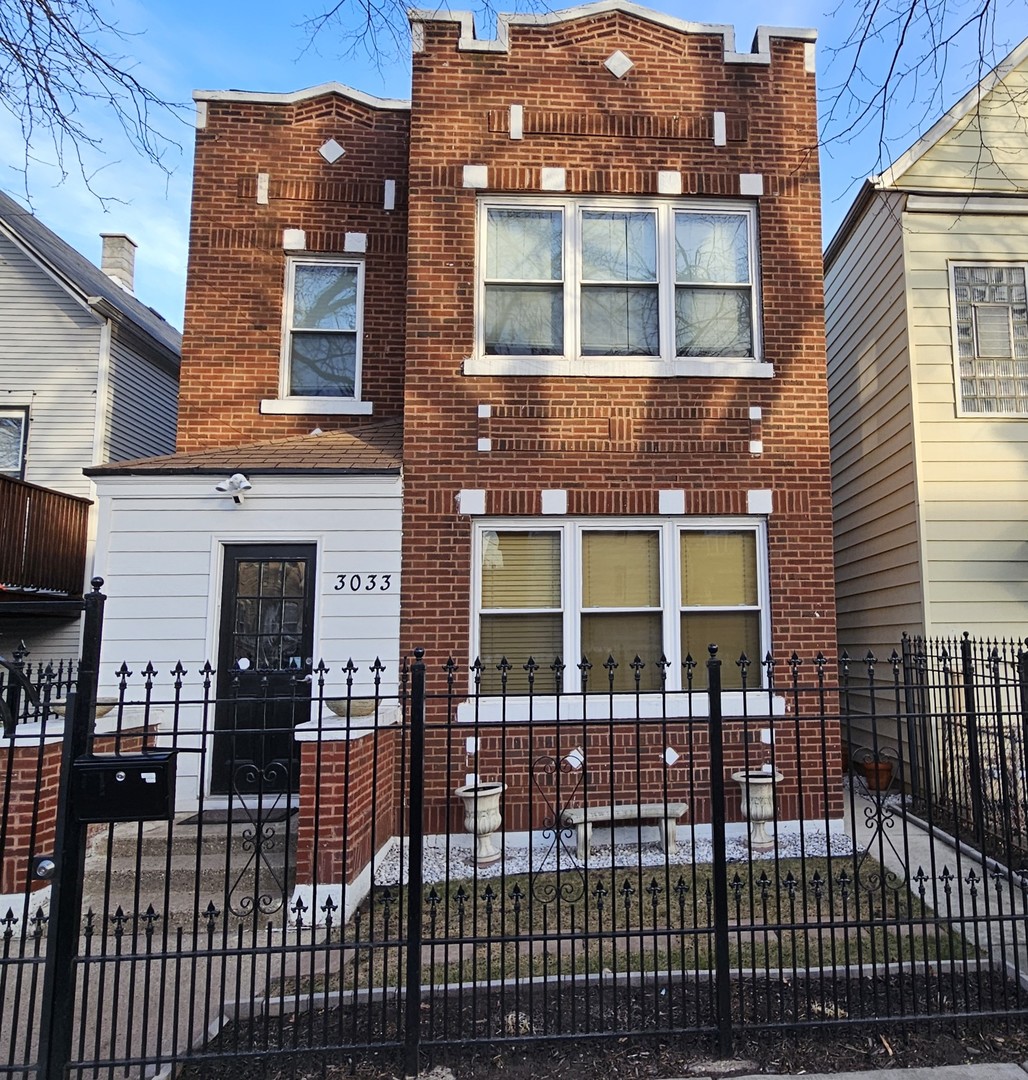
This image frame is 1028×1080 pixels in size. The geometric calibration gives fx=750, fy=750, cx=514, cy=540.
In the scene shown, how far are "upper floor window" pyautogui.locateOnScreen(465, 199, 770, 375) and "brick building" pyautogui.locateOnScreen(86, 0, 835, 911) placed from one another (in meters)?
0.03

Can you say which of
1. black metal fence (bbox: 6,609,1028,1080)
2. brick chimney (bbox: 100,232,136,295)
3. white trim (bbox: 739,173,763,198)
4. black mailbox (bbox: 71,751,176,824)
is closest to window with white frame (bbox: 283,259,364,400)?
black metal fence (bbox: 6,609,1028,1080)

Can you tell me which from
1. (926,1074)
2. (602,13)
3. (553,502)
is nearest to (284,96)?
(602,13)

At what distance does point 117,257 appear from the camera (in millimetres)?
17312

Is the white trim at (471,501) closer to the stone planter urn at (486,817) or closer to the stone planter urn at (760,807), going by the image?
the stone planter urn at (486,817)

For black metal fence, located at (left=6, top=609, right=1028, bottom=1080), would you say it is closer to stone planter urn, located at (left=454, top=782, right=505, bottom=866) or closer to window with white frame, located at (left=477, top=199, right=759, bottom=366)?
stone planter urn, located at (left=454, top=782, right=505, bottom=866)

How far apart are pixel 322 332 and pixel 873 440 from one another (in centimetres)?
679

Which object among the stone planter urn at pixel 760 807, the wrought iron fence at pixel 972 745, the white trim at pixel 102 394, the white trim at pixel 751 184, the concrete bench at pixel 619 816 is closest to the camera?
the wrought iron fence at pixel 972 745

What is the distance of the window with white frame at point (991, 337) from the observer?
8.37 meters

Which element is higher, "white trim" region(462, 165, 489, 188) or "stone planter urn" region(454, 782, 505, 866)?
"white trim" region(462, 165, 489, 188)

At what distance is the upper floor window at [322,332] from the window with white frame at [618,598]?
2.70 metres

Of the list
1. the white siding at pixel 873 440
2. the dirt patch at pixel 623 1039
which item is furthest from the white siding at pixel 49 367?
the white siding at pixel 873 440

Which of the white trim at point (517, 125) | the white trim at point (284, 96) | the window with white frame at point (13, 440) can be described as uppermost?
the white trim at point (284, 96)

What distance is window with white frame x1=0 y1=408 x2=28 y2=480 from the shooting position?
11.7 metres

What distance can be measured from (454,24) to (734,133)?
304 centimetres
